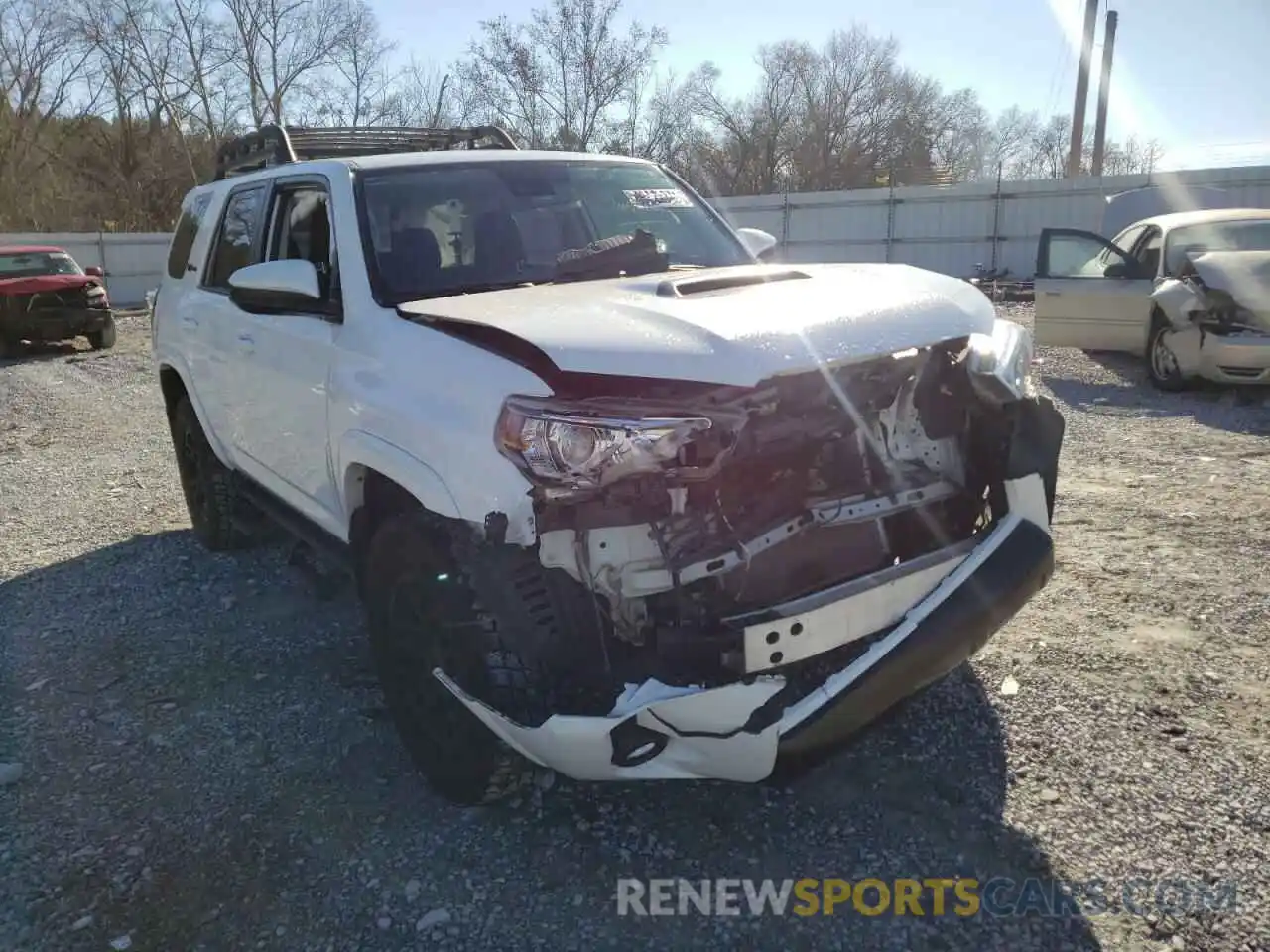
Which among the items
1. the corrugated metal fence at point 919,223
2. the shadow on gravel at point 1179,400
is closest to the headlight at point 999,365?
the shadow on gravel at point 1179,400

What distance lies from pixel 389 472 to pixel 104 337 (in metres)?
15.2

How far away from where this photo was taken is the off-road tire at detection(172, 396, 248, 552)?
521 cm

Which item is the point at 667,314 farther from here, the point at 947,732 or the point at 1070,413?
the point at 1070,413

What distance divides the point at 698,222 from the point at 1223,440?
4675mm

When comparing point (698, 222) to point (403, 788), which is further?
point (698, 222)

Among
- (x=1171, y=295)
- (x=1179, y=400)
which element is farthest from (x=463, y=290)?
(x=1171, y=295)

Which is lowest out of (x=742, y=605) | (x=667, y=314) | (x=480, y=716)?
(x=480, y=716)

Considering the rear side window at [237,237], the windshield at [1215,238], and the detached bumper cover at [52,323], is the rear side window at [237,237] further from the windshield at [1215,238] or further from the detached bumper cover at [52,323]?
the detached bumper cover at [52,323]

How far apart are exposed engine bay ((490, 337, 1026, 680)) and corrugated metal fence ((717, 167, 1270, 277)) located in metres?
20.7

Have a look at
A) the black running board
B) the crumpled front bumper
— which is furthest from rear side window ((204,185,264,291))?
the crumpled front bumper

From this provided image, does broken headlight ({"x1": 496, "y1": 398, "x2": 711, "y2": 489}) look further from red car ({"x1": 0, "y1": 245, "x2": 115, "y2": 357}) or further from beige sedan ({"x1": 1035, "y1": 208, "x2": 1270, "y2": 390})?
red car ({"x1": 0, "y1": 245, "x2": 115, "y2": 357})

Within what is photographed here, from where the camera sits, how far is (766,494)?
267 centimetres

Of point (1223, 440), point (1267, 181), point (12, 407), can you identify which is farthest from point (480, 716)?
point (1267, 181)

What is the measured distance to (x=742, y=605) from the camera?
7.94 feet
